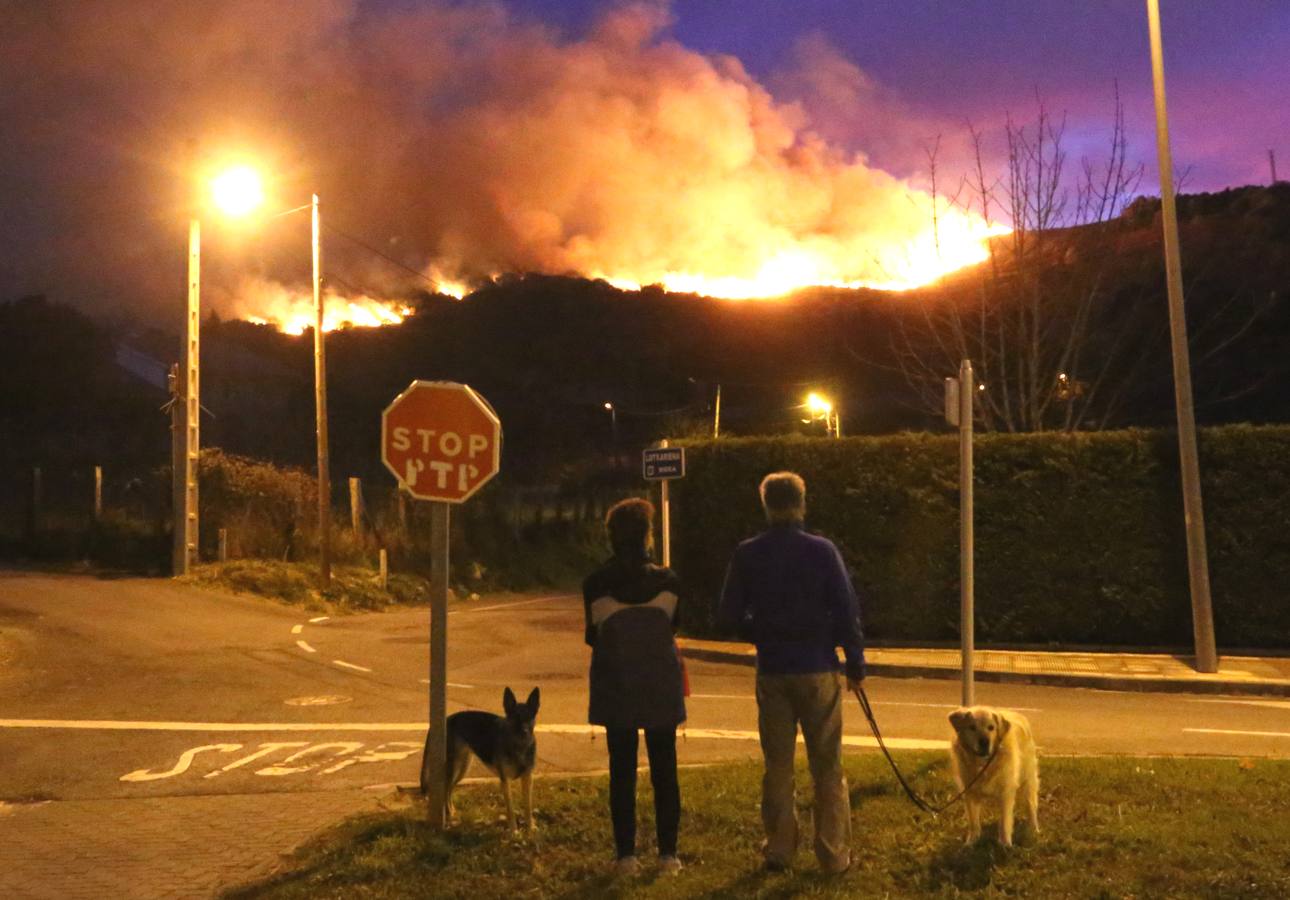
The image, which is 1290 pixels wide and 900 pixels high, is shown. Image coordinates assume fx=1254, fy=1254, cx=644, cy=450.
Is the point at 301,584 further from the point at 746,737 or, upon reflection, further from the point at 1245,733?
the point at 1245,733

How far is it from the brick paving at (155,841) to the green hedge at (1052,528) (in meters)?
11.5

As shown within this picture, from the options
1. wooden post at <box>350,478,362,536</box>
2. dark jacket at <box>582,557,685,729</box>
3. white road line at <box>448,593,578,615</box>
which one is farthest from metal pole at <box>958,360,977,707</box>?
wooden post at <box>350,478,362,536</box>

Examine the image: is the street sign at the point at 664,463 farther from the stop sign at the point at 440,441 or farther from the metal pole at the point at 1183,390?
the stop sign at the point at 440,441

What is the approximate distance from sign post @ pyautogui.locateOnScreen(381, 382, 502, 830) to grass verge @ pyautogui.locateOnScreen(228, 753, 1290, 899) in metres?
0.52

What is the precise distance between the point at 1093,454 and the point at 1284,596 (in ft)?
9.91

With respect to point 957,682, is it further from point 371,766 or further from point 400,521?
point 400,521

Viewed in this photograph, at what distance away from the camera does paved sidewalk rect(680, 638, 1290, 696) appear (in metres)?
13.9

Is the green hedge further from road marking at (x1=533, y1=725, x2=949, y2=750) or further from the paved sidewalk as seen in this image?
road marking at (x1=533, y1=725, x2=949, y2=750)

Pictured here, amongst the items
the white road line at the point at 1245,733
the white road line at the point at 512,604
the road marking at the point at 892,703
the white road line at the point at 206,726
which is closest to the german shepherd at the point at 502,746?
the white road line at the point at 206,726

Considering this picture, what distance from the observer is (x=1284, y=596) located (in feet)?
54.3

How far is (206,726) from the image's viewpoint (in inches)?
422

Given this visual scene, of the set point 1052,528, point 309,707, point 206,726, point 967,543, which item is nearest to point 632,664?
point 967,543

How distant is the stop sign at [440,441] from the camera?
6176 mm

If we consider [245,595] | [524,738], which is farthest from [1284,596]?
[245,595]
